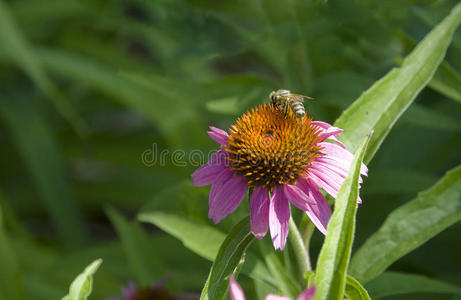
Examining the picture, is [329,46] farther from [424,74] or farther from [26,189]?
[26,189]

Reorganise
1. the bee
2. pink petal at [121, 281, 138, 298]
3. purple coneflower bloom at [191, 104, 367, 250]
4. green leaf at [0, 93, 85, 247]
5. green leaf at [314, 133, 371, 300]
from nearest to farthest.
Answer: green leaf at [314, 133, 371, 300], purple coneflower bloom at [191, 104, 367, 250], the bee, pink petal at [121, 281, 138, 298], green leaf at [0, 93, 85, 247]

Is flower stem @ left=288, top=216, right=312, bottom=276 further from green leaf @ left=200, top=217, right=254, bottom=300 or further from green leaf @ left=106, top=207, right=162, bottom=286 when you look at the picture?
green leaf @ left=106, top=207, right=162, bottom=286

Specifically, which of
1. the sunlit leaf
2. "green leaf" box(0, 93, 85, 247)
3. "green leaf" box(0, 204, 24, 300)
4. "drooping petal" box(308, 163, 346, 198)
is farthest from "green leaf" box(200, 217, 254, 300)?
"green leaf" box(0, 93, 85, 247)

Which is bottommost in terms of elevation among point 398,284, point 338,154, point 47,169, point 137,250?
point 398,284

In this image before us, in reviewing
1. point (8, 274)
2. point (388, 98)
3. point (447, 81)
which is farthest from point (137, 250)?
point (447, 81)

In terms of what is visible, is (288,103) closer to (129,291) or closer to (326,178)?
(326,178)

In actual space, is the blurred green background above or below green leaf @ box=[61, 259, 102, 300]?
above

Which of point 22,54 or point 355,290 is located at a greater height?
point 22,54

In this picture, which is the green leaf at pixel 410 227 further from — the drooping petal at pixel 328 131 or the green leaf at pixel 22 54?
the green leaf at pixel 22 54
